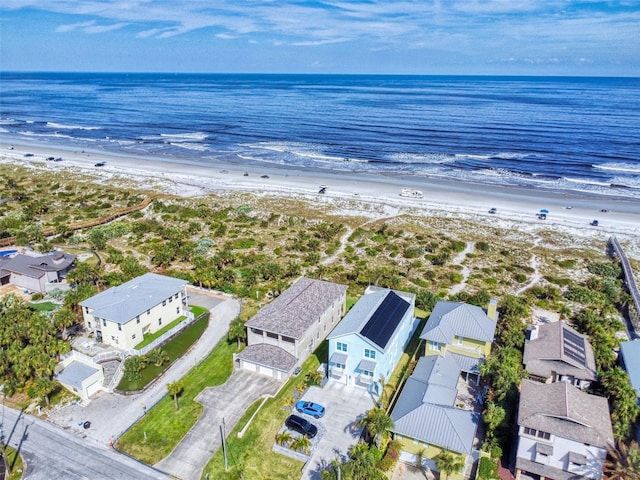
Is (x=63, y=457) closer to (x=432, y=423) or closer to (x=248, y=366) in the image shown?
(x=248, y=366)


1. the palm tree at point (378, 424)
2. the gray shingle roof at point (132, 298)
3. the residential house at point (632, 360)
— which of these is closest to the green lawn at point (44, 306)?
the gray shingle roof at point (132, 298)

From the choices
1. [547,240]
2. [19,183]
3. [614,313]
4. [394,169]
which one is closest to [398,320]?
[614,313]

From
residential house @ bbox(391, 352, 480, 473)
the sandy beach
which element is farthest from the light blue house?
the sandy beach

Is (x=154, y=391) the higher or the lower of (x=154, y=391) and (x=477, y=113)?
the lower

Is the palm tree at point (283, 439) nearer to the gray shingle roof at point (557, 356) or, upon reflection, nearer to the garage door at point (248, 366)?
the garage door at point (248, 366)

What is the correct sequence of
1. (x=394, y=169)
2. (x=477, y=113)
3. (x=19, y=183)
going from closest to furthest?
1. (x=19, y=183)
2. (x=394, y=169)
3. (x=477, y=113)

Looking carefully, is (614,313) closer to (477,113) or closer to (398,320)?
(398,320)

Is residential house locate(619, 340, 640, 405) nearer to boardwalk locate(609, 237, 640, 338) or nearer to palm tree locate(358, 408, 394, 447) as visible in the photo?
boardwalk locate(609, 237, 640, 338)
